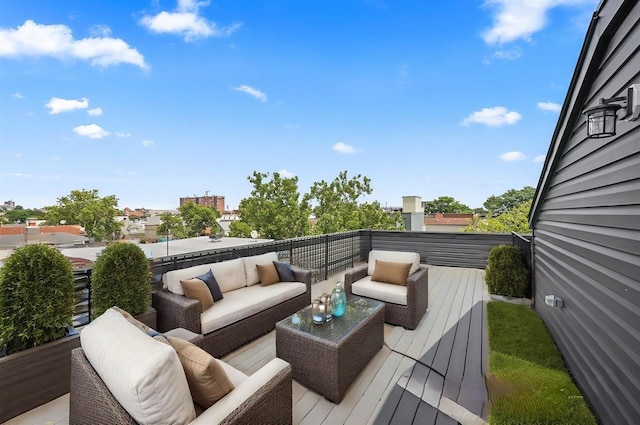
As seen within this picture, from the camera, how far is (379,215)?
17.0m

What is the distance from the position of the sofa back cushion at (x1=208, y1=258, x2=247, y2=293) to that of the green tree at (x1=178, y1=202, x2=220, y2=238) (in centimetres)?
3263

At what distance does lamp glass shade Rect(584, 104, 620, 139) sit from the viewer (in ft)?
5.04

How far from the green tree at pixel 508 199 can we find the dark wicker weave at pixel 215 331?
98.4ft

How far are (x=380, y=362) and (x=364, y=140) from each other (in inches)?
549

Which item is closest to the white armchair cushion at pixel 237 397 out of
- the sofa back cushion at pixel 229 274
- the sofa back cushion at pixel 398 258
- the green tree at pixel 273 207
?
the sofa back cushion at pixel 229 274

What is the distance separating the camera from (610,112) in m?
1.54

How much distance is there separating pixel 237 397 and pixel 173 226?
36.3 meters

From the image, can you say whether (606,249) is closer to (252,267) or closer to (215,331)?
(215,331)

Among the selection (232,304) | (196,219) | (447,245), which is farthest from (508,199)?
(196,219)

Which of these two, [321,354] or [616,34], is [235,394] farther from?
[616,34]

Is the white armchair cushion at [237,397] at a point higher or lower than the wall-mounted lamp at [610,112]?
lower

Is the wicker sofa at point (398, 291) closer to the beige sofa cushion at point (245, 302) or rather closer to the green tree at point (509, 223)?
the beige sofa cushion at point (245, 302)

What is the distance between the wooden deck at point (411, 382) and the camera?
1927mm

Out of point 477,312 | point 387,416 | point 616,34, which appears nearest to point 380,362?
point 387,416
